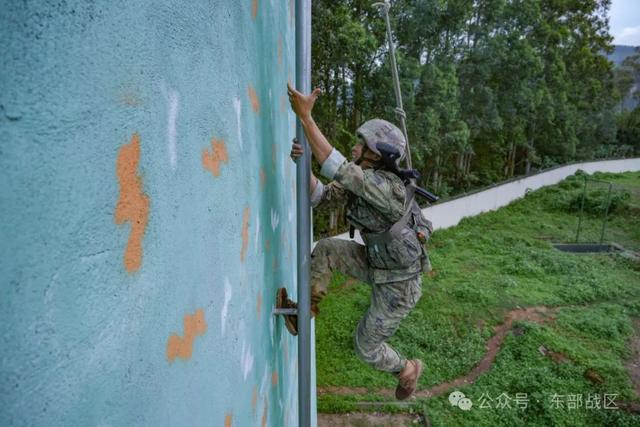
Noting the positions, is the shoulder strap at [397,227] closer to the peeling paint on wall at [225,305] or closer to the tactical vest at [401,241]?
the tactical vest at [401,241]

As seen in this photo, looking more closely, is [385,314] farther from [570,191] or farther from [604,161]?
[604,161]

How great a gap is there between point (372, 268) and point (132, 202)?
1.94m

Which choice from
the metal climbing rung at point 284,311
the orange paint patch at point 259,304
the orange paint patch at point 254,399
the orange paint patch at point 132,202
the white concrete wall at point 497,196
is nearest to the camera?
the orange paint patch at point 132,202

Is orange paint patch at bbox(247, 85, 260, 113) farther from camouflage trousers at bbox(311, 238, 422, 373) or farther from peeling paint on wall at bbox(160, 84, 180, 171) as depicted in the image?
camouflage trousers at bbox(311, 238, 422, 373)

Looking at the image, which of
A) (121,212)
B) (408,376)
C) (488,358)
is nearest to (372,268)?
(408,376)

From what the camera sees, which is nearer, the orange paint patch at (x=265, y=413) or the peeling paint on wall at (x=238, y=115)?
the peeling paint on wall at (x=238, y=115)

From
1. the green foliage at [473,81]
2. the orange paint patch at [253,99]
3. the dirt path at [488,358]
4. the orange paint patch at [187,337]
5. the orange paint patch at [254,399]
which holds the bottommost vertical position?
the dirt path at [488,358]

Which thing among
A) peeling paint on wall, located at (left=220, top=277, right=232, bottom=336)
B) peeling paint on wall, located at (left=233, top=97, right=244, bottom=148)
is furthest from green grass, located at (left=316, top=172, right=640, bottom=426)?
peeling paint on wall, located at (left=233, top=97, right=244, bottom=148)

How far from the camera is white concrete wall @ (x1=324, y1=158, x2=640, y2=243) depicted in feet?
43.9

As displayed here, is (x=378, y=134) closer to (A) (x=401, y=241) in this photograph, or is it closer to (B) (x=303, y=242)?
(A) (x=401, y=241)

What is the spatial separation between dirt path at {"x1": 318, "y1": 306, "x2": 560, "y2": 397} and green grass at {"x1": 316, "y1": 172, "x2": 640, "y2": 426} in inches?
4.1

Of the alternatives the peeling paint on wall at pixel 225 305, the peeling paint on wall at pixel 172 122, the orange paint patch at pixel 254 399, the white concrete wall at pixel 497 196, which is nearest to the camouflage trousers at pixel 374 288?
the orange paint patch at pixel 254 399

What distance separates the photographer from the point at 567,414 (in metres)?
5.73

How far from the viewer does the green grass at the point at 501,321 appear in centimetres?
596
